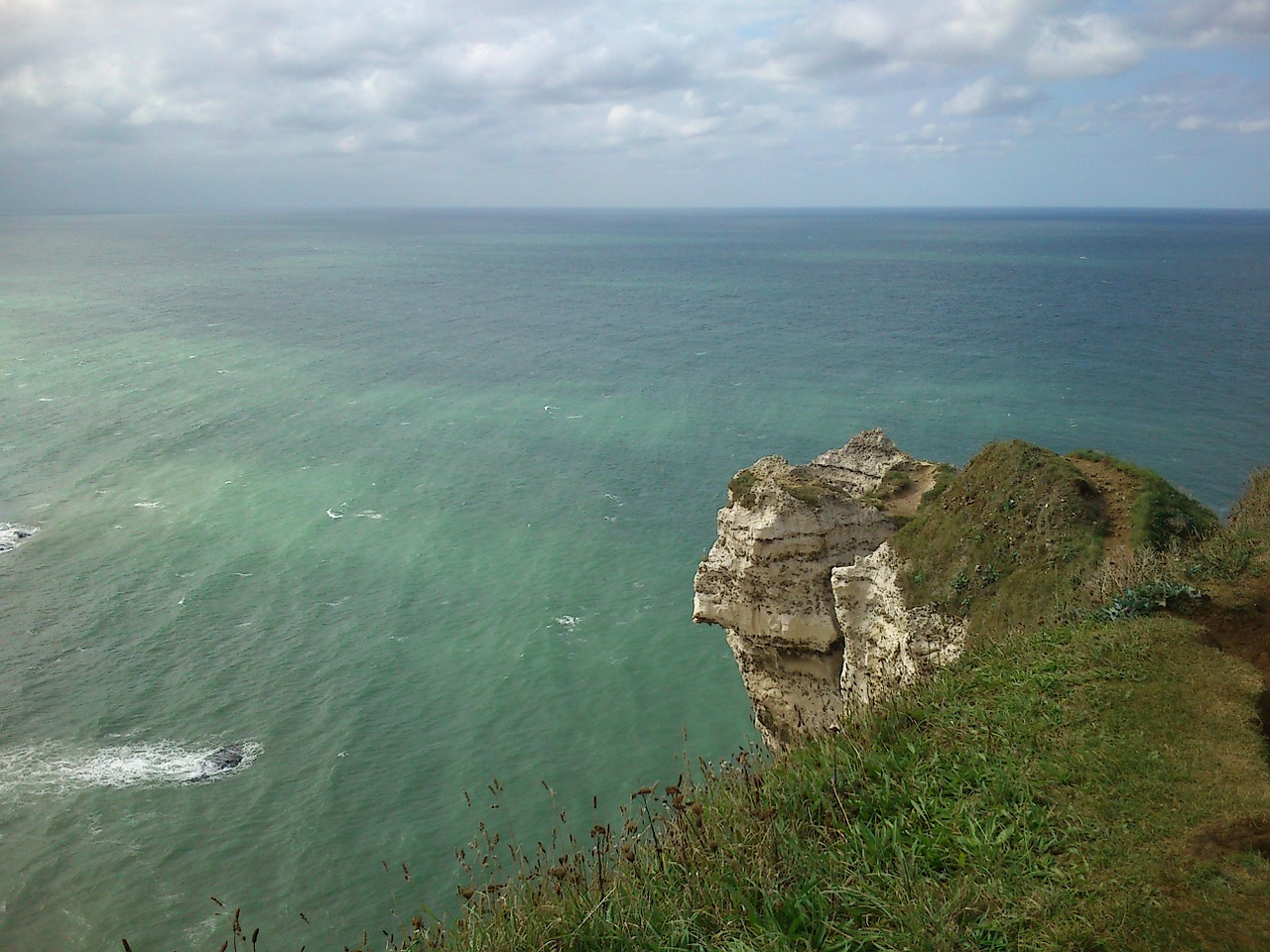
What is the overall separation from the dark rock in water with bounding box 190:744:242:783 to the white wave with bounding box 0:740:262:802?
62mm

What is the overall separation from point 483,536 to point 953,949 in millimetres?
41339

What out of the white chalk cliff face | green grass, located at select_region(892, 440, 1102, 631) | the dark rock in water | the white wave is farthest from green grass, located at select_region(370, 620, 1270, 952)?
the white wave

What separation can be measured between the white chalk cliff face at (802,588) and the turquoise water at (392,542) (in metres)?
5.03

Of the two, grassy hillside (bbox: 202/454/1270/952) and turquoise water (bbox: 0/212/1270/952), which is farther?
turquoise water (bbox: 0/212/1270/952)

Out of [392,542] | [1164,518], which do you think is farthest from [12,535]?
[1164,518]

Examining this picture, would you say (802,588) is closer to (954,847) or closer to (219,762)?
(954,847)

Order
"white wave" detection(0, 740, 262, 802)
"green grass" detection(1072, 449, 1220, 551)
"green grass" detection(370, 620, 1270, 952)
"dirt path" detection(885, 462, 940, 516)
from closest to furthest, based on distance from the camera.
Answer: "green grass" detection(370, 620, 1270, 952) < "green grass" detection(1072, 449, 1220, 551) < "dirt path" detection(885, 462, 940, 516) < "white wave" detection(0, 740, 262, 802)

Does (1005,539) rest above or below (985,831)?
below

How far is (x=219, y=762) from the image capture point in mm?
30562

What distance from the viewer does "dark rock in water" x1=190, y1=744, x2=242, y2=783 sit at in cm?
2995

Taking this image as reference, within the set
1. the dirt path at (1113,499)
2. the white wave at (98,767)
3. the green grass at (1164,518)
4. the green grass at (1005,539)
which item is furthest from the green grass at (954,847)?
the white wave at (98,767)

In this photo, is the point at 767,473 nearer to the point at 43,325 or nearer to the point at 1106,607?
the point at 1106,607

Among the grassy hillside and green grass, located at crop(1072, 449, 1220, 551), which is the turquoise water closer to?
green grass, located at crop(1072, 449, 1220, 551)

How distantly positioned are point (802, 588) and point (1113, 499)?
26.0ft
